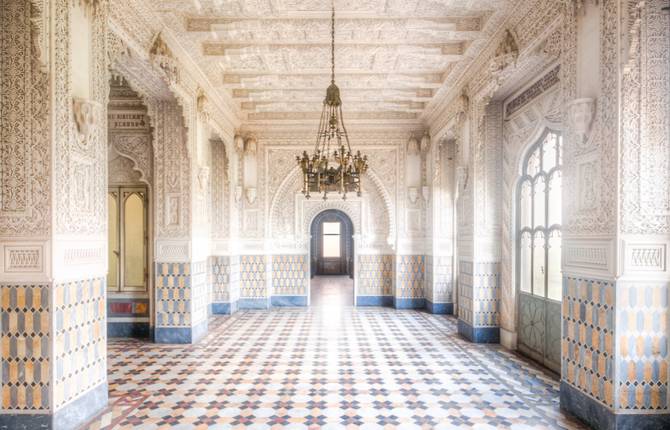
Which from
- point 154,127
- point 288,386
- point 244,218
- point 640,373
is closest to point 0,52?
point 154,127

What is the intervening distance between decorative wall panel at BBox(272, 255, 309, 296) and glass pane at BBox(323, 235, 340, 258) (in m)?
7.67

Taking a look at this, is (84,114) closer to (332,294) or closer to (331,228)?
(332,294)

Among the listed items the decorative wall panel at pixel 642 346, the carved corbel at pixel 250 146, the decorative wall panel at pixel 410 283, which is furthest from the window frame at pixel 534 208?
the carved corbel at pixel 250 146

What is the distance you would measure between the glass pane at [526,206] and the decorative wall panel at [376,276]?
370cm

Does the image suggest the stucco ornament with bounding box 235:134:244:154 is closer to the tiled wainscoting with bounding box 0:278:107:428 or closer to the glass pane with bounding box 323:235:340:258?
the tiled wainscoting with bounding box 0:278:107:428

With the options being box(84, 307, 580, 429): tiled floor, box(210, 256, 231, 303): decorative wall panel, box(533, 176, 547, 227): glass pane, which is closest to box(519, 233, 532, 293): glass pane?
box(533, 176, 547, 227): glass pane

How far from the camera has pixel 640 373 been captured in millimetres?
2941

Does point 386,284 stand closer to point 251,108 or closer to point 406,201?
point 406,201

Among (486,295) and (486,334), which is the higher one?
(486,295)

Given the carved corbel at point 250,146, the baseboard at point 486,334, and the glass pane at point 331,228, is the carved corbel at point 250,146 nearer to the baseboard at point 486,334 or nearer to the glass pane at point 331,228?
the baseboard at point 486,334

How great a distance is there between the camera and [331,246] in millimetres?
16516

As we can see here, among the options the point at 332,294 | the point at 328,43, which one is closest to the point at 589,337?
the point at 328,43

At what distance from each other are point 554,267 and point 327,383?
111 inches

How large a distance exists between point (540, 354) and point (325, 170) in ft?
10.9
